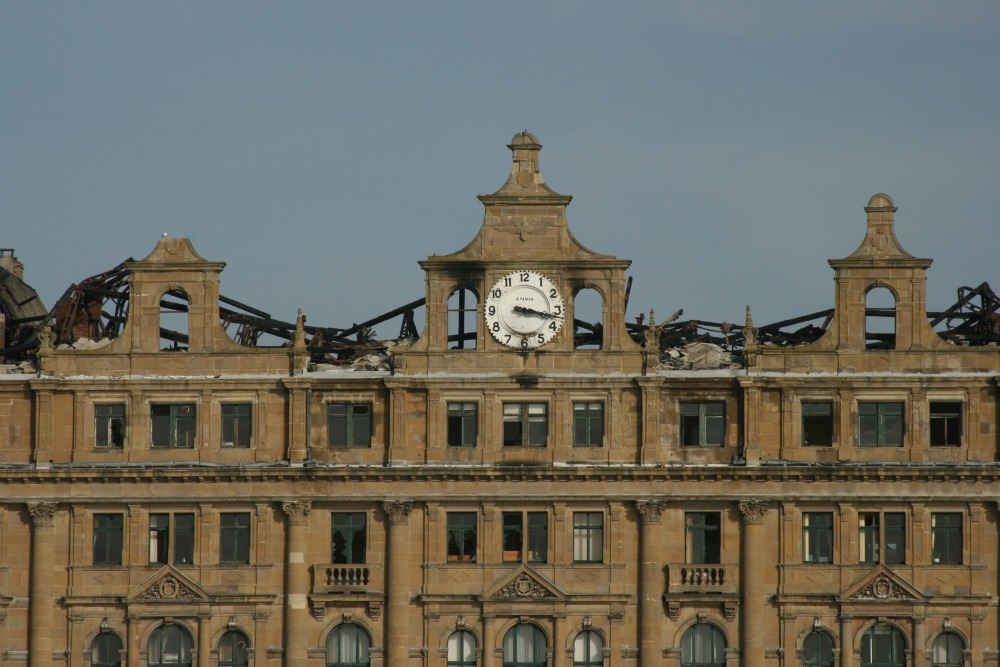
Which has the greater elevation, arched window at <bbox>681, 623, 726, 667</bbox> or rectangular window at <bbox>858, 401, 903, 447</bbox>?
rectangular window at <bbox>858, 401, 903, 447</bbox>

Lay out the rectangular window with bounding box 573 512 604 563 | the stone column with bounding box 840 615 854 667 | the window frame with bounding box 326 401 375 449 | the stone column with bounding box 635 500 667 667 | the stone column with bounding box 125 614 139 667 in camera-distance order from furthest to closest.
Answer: the window frame with bounding box 326 401 375 449 < the rectangular window with bounding box 573 512 604 563 < the stone column with bounding box 125 614 139 667 < the stone column with bounding box 635 500 667 667 < the stone column with bounding box 840 615 854 667

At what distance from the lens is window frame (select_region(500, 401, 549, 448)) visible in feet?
353

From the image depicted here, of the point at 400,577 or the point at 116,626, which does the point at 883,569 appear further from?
the point at 116,626

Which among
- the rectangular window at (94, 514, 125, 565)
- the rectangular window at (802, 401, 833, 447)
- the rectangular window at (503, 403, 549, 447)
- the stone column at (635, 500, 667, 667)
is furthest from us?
the rectangular window at (94, 514, 125, 565)

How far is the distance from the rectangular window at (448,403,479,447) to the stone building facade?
154 mm

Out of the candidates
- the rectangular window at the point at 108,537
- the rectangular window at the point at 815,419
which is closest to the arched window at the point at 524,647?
the rectangular window at the point at 815,419

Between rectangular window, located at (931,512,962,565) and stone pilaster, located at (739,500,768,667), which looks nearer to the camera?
stone pilaster, located at (739,500,768,667)

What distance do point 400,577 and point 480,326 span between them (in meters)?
11.2

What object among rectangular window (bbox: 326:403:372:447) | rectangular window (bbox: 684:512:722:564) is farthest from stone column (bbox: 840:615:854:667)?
rectangular window (bbox: 326:403:372:447)

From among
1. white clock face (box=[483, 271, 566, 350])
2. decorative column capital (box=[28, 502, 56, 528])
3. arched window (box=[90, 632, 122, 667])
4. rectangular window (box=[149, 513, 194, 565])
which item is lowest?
arched window (box=[90, 632, 122, 667])

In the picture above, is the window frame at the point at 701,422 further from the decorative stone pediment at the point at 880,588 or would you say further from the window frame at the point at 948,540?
the window frame at the point at 948,540

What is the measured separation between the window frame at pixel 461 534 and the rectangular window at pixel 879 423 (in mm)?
16794

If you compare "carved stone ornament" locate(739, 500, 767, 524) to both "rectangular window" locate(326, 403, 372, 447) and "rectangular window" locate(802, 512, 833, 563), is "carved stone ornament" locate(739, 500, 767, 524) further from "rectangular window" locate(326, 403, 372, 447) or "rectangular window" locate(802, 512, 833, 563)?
"rectangular window" locate(326, 403, 372, 447)

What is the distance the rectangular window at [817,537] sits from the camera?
10656 centimetres
